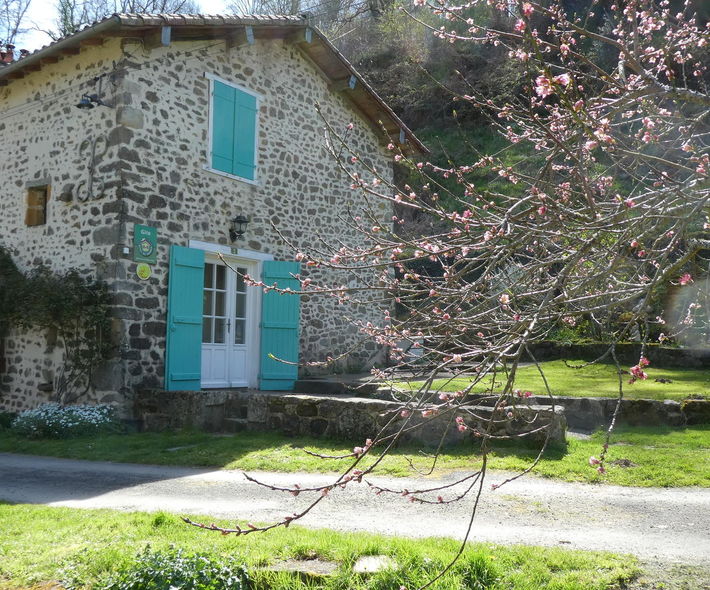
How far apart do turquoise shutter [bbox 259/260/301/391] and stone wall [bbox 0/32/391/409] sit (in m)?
0.45

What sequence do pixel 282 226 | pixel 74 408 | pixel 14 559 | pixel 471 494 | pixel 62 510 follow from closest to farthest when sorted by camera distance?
pixel 14 559, pixel 62 510, pixel 471 494, pixel 74 408, pixel 282 226

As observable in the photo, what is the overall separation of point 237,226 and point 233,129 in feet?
5.05

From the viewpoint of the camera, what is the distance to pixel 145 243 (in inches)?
371

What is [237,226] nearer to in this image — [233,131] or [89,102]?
[233,131]

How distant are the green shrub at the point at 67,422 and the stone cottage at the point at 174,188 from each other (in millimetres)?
283

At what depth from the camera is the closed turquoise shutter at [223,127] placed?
34.7ft

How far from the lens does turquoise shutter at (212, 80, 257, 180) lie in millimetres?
10602

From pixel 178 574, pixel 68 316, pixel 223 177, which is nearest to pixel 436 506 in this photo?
pixel 178 574

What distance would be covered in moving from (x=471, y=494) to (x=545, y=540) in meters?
1.28

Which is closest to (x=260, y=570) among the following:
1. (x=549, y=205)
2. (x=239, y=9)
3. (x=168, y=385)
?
(x=549, y=205)

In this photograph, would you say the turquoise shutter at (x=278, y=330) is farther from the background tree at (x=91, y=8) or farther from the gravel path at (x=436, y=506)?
the background tree at (x=91, y=8)

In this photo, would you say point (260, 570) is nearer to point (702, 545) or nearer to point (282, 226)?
point (702, 545)

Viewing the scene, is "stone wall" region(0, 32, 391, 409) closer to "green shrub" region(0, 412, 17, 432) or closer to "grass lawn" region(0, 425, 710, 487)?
"green shrub" region(0, 412, 17, 432)

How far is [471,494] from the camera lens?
537cm
